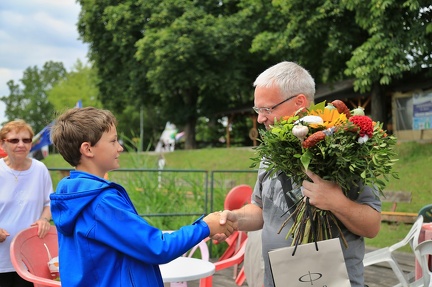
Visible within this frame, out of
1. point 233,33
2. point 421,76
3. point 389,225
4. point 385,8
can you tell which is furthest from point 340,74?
point 389,225

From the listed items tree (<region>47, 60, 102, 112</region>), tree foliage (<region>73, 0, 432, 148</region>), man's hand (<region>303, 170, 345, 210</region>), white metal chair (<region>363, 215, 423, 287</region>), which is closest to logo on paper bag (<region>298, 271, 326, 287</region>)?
man's hand (<region>303, 170, 345, 210</region>)

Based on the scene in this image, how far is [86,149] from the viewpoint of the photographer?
2.14 metres

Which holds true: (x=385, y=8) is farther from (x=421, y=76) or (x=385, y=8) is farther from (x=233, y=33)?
(x=233, y=33)

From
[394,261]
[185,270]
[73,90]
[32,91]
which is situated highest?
[32,91]

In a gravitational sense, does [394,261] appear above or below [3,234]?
A: below

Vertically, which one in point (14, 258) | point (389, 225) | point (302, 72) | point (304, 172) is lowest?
point (389, 225)

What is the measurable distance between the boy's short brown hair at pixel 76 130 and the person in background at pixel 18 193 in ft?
5.51

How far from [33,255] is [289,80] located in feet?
7.38

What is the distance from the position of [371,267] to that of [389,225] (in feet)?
15.0

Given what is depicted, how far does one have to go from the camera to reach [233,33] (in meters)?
25.2

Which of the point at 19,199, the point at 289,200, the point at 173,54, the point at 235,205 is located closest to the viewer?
the point at 289,200

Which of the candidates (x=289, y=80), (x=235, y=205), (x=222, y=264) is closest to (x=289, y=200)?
(x=289, y=80)

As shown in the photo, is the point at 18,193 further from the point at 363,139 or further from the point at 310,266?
the point at 363,139

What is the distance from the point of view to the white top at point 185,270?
3.22 meters
